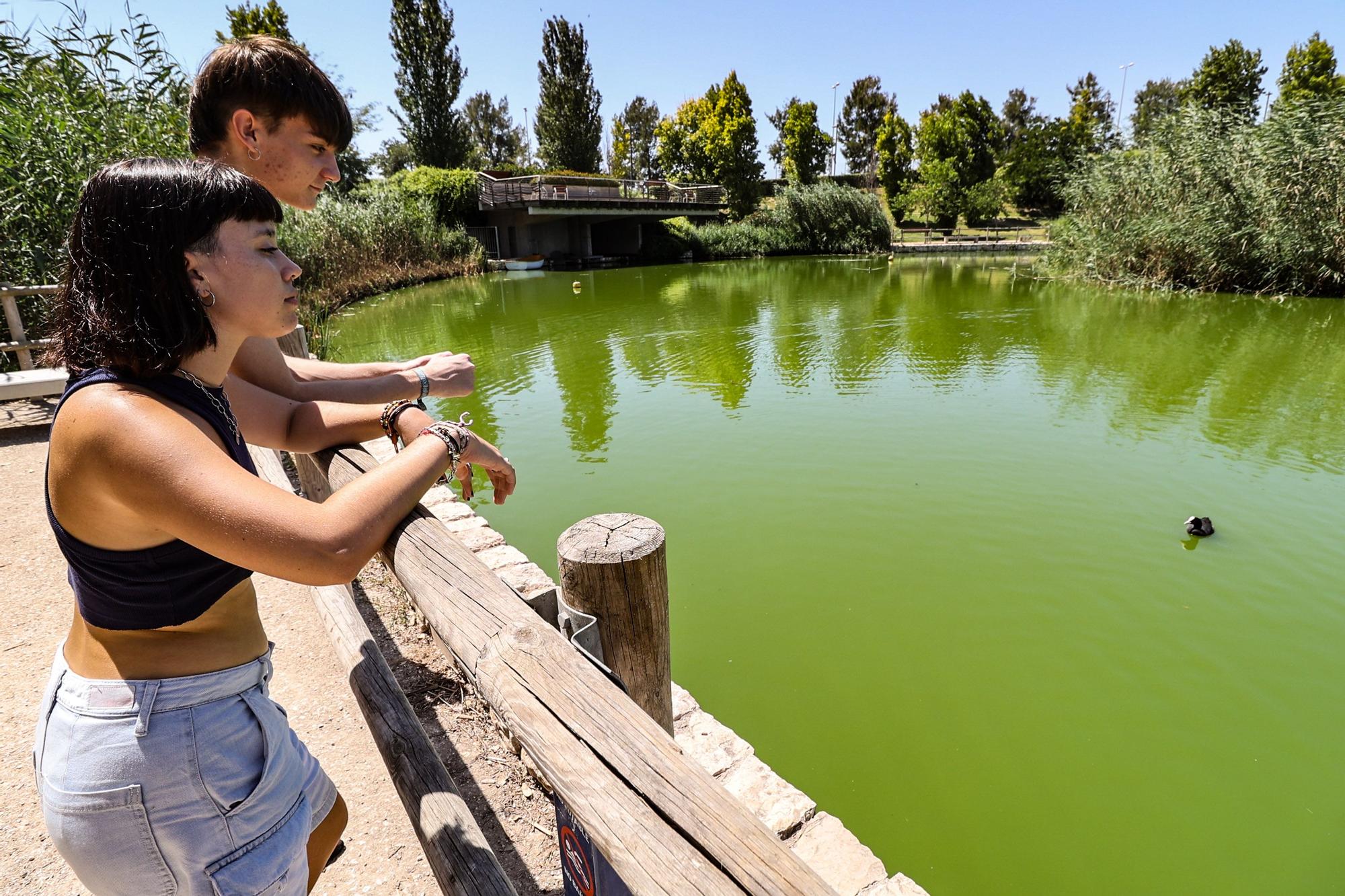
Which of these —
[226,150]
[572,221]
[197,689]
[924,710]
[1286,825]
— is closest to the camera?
[197,689]

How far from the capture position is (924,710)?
131 inches

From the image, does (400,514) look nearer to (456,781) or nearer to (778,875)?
(778,875)

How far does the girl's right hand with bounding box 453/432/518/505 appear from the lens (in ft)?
4.59

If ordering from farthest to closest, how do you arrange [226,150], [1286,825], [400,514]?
[1286,825] < [226,150] < [400,514]

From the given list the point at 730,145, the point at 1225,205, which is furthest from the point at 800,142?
the point at 1225,205

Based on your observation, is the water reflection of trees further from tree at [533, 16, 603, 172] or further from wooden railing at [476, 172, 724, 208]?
tree at [533, 16, 603, 172]

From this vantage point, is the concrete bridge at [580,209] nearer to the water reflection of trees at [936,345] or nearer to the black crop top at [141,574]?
the water reflection of trees at [936,345]

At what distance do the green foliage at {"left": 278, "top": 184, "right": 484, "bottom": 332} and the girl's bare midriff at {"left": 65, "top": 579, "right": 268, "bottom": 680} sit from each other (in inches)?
504

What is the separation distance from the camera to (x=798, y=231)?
34.2m

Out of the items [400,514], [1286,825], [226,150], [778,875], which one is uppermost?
[226,150]

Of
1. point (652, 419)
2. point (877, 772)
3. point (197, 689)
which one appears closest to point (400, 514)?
point (197, 689)

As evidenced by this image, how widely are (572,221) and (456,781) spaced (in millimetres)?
31911

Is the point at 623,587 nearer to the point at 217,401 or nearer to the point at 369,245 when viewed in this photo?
the point at 217,401

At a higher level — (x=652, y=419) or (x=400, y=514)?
(x=400, y=514)
